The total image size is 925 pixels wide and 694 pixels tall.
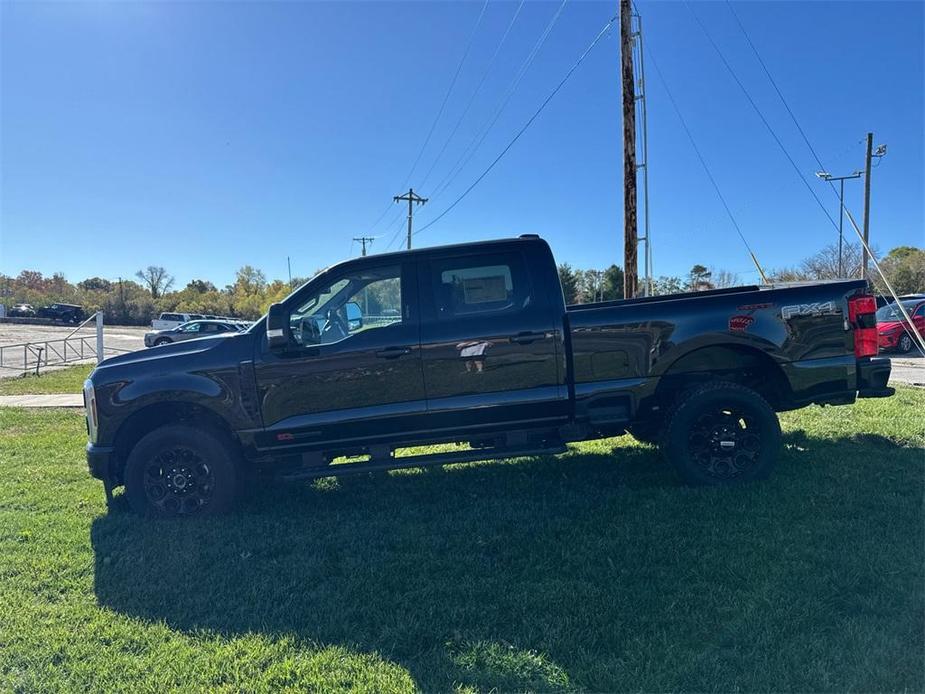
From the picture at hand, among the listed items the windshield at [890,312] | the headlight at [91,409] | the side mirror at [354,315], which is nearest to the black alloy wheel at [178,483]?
the headlight at [91,409]

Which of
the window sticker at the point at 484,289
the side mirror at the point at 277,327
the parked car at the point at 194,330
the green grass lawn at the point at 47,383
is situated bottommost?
the green grass lawn at the point at 47,383

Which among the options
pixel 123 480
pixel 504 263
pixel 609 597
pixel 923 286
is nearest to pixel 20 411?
pixel 123 480

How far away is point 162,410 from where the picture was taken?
445 cm

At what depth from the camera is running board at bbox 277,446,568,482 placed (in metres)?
4.27

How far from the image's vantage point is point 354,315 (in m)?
4.40

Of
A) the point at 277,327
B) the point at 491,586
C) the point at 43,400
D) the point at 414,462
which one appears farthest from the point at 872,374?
the point at 43,400

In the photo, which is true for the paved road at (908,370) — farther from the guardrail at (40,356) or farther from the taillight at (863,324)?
the guardrail at (40,356)

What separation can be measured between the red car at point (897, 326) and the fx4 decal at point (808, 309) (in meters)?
14.0

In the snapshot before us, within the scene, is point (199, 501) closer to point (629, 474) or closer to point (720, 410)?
point (629, 474)

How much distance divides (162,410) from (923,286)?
48.5 meters

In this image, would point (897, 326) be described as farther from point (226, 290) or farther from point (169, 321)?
point (226, 290)

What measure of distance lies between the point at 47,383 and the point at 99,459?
483 inches

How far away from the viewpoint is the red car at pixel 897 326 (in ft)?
51.3

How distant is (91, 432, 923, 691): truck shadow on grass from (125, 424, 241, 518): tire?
0.15m
